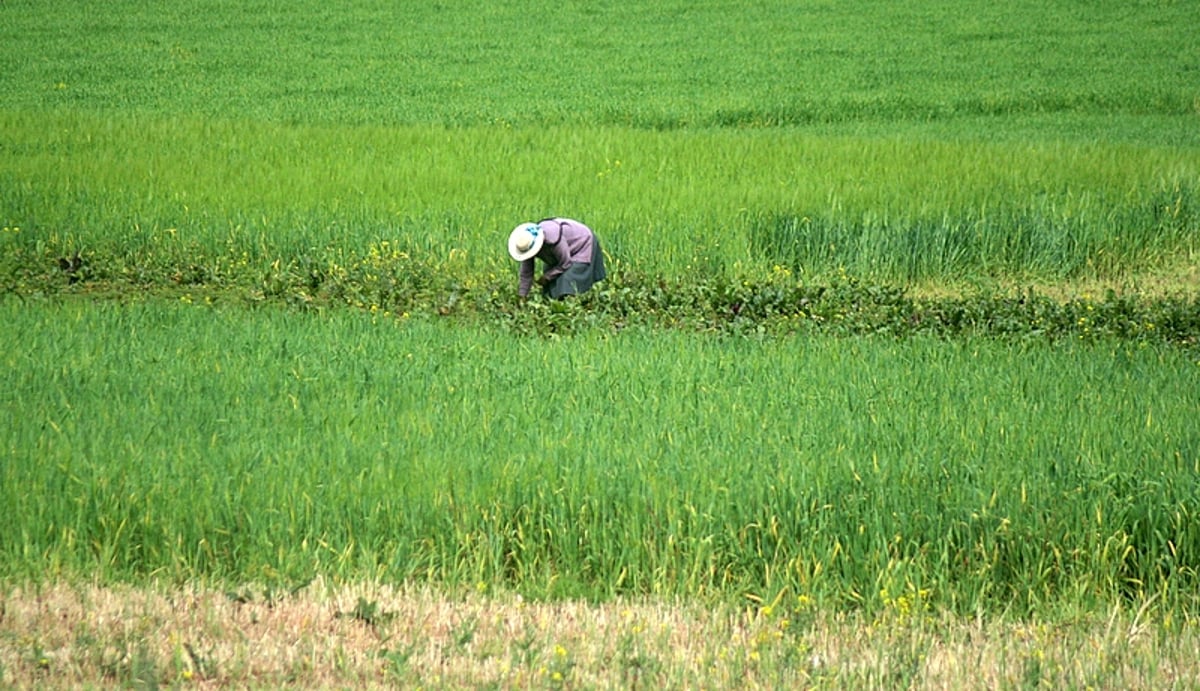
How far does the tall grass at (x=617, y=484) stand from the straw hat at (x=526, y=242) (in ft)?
6.88

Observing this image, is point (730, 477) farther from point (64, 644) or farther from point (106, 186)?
point (106, 186)

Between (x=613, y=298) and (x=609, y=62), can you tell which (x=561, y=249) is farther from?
(x=609, y=62)

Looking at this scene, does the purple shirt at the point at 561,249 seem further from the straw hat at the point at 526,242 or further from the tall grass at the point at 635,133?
the tall grass at the point at 635,133

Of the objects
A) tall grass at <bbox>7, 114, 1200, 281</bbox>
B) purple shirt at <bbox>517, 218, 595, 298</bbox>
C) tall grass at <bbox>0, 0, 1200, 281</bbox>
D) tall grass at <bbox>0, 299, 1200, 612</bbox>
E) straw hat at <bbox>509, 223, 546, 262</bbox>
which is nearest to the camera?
tall grass at <bbox>0, 299, 1200, 612</bbox>

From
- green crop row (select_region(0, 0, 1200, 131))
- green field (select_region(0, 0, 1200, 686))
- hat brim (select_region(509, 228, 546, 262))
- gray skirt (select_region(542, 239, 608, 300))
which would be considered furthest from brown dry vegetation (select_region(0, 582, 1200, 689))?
green crop row (select_region(0, 0, 1200, 131))

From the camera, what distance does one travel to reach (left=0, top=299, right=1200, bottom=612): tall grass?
5.20 metres

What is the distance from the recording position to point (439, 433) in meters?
6.20

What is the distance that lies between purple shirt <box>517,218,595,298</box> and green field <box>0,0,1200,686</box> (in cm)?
30

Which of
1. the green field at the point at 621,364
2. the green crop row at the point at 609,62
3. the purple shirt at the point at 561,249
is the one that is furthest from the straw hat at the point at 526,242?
the green crop row at the point at 609,62

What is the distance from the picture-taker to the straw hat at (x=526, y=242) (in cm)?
911

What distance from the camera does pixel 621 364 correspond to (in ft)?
25.1

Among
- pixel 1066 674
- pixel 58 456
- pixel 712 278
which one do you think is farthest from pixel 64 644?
pixel 712 278

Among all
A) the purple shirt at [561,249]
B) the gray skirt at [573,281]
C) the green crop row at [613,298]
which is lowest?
the green crop row at [613,298]

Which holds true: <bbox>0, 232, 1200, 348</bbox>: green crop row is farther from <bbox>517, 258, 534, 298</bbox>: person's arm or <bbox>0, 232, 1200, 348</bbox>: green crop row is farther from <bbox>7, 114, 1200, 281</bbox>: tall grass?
<bbox>7, 114, 1200, 281</bbox>: tall grass
